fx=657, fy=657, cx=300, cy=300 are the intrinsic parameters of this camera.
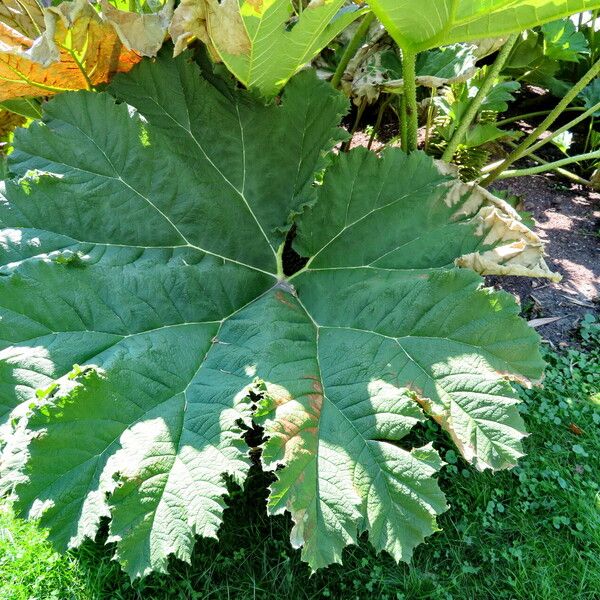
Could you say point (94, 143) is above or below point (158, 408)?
above

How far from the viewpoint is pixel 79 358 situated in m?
1.60

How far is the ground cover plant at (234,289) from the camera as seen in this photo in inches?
56.7

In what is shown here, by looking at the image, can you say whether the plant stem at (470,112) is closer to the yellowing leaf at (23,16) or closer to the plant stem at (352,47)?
the plant stem at (352,47)

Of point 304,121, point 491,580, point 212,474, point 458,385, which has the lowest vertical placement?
point 491,580

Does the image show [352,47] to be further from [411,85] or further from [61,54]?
[61,54]

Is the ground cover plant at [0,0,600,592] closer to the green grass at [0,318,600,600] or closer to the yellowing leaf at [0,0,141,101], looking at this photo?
the yellowing leaf at [0,0,141,101]

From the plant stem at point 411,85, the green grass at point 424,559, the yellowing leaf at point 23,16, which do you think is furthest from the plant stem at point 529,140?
Result: the yellowing leaf at point 23,16

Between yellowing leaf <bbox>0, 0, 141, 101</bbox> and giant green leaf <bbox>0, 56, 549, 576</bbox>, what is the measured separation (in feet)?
0.29

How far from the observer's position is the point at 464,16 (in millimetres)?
1678

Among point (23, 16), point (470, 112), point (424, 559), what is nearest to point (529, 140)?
point (470, 112)

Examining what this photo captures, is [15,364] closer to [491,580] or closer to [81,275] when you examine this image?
[81,275]

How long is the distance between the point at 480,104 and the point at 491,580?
1627 mm

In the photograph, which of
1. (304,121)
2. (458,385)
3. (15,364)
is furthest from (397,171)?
(15,364)

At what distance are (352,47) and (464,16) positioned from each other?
64 centimetres
